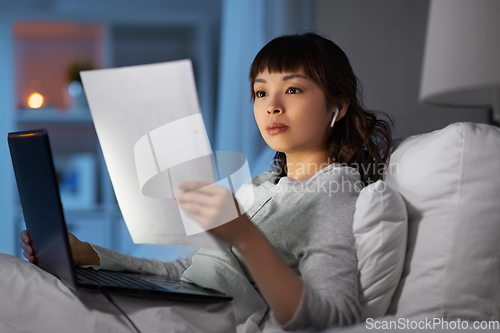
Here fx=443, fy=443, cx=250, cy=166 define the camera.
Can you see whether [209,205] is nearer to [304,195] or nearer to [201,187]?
[201,187]

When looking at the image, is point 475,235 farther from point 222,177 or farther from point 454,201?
point 222,177

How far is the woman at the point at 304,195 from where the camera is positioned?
21.7 inches

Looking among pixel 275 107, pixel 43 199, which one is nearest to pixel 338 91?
pixel 275 107

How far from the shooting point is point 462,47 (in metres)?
1.11

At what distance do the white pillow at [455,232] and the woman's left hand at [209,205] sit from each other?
0.31m

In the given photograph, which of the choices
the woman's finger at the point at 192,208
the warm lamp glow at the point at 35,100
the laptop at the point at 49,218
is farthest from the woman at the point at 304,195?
the warm lamp glow at the point at 35,100

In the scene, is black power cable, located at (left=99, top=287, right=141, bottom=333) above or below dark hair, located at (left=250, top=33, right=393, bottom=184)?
below

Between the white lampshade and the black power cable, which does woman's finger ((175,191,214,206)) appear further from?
the white lampshade

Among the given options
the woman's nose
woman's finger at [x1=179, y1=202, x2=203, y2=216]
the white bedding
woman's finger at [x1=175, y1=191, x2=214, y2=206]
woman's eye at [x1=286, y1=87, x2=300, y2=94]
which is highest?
woman's eye at [x1=286, y1=87, x2=300, y2=94]

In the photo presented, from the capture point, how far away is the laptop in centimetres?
54

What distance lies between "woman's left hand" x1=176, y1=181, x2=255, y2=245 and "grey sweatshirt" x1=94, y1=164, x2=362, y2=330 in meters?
0.14

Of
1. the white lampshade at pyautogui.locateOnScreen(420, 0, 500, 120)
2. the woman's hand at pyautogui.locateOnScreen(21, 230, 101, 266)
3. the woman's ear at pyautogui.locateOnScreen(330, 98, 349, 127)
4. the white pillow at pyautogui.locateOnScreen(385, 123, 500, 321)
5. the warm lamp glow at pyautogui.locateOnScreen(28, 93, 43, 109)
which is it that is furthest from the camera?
the warm lamp glow at pyautogui.locateOnScreen(28, 93, 43, 109)

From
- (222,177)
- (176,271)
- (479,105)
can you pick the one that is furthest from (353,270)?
(479,105)

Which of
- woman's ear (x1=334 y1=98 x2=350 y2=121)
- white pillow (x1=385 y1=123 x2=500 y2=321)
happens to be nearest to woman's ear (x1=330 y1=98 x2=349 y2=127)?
woman's ear (x1=334 y1=98 x2=350 y2=121)
